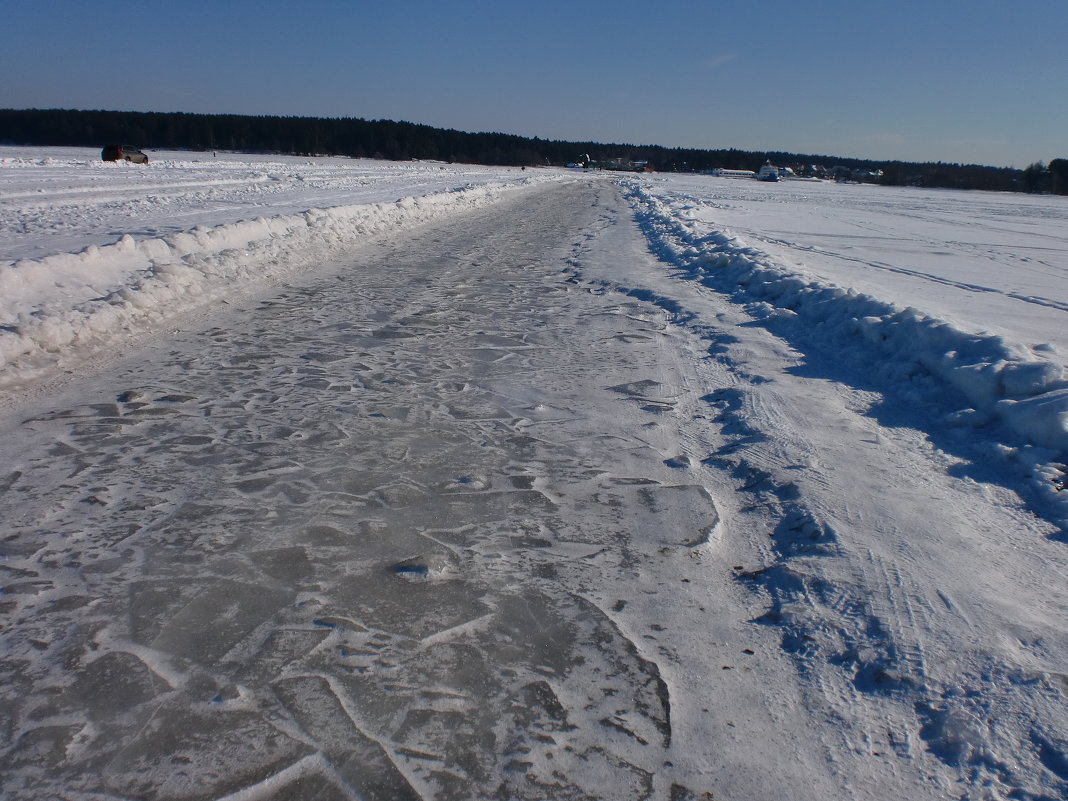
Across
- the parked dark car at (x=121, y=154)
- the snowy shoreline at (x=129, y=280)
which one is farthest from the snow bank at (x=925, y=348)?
the parked dark car at (x=121, y=154)

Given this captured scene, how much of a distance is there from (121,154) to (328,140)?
282ft

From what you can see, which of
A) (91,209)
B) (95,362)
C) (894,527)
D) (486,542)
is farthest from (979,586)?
(91,209)

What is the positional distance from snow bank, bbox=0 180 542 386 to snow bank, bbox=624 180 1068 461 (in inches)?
249

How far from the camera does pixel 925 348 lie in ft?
19.4

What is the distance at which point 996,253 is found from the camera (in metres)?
16.5

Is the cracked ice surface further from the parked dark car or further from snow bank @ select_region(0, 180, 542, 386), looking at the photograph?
the parked dark car

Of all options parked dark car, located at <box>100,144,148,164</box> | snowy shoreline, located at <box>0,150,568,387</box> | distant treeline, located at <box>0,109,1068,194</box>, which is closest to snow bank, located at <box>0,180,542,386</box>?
snowy shoreline, located at <box>0,150,568,387</box>

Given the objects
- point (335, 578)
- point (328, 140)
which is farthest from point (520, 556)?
point (328, 140)

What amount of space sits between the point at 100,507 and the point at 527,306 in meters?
5.58

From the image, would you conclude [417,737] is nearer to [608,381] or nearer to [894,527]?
[894,527]

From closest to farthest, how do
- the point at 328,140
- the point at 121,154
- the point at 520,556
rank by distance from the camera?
the point at 520,556, the point at 121,154, the point at 328,140

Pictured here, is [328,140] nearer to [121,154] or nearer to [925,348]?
[121,154]

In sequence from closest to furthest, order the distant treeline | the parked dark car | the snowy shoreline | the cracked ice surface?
1. the cracked ice surface
2. the snowy shoreline
3. the parked dark car
4. the distant treeline

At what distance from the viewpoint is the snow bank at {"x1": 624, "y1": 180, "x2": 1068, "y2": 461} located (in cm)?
447
